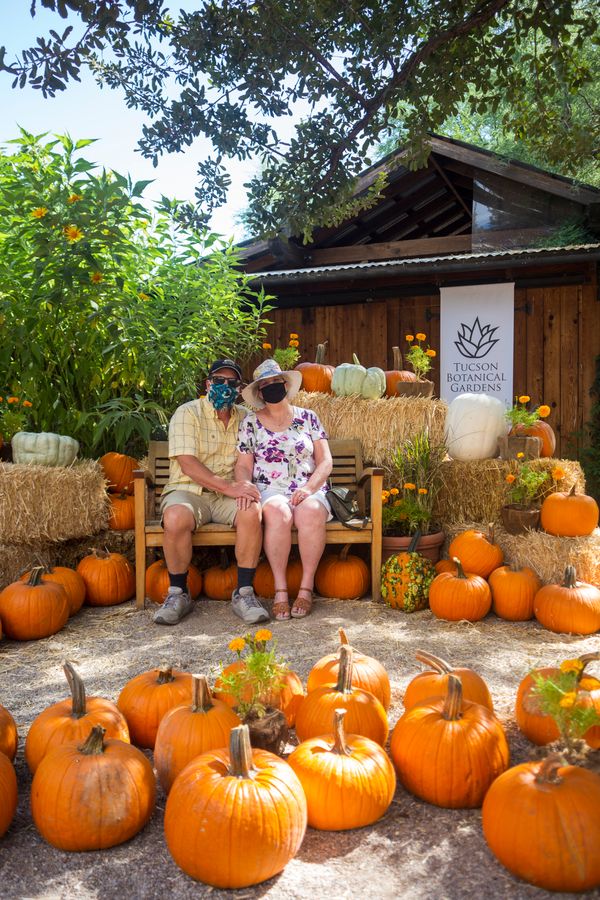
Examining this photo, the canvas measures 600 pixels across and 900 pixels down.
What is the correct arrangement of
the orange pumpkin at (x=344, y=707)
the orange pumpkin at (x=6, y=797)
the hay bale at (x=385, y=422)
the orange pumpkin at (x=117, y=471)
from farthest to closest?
1. the hay bale at (x=385, y=422)
2. the orange pumpkin at (x=117, y=471)
3. the orange pumpkin at (x=344, y=707)
4. the orange pumpkin at (x=6, y=797)

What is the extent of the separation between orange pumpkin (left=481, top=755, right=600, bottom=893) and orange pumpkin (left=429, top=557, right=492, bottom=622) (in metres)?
2.19

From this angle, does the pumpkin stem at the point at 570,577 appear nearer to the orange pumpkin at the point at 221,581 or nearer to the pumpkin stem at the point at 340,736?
the orange pumpkin at the point at 221,581

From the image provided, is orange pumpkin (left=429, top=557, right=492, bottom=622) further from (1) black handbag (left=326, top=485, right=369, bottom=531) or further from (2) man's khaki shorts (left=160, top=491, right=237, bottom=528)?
(2) man's khaki shorts (left=160, top=491, right=237, bottom=528)

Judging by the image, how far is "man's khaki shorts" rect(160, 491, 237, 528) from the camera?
168 inches

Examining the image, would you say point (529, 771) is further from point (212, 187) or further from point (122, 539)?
point (122, 539)

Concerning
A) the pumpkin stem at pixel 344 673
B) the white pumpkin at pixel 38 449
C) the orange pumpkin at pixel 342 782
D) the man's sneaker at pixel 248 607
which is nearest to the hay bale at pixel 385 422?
the man's sneaker at pixel 248 607

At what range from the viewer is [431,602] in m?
4.08

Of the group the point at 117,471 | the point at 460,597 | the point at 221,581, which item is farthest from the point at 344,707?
the point at 117,471

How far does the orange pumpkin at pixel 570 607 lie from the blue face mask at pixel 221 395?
2.11m

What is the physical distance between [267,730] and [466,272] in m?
6.15

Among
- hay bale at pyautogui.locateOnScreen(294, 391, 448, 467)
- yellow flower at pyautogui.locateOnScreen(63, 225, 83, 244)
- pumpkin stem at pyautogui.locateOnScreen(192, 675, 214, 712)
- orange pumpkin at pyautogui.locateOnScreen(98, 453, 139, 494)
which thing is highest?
yellow flower at pyautogui.locateOnScreen(63, 225, 83, 244)

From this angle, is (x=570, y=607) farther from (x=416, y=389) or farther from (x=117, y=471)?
(x=117, y=471)

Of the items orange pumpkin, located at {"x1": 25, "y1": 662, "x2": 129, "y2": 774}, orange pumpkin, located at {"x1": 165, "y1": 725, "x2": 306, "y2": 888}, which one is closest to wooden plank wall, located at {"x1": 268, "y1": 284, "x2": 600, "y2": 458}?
orange pumpkin, located at {"x1": 25, "y1": 662, "x2": 129, "y2": 774}

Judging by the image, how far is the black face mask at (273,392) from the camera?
4434 millimetres
